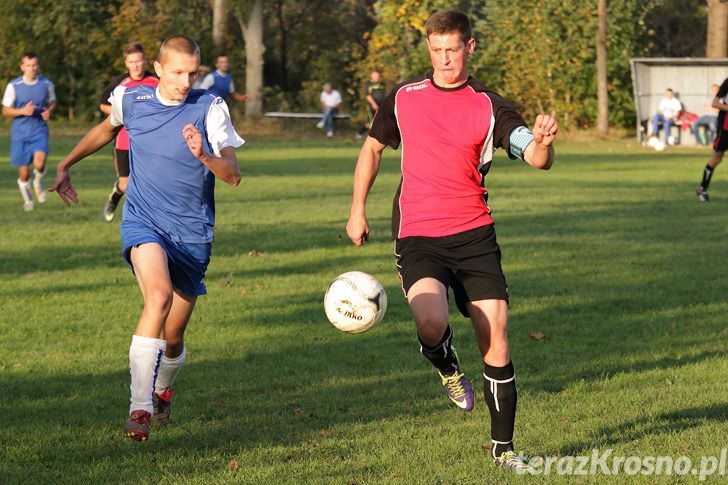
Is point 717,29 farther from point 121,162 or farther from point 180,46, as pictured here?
point 180,46

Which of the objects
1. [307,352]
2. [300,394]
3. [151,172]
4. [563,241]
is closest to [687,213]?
[563,241]

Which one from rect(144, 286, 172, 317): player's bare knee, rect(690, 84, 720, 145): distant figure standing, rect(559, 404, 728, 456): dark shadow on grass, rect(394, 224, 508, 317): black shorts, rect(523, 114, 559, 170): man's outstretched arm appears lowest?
rect(690, 84, 720, 145): distant figure standing

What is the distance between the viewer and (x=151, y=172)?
21.5 ft

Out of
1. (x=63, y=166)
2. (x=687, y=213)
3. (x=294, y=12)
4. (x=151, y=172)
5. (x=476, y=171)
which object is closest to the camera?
(x=476, y=171)

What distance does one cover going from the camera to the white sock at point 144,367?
19.6 feet

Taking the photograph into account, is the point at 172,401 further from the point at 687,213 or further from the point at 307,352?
the point at 687,213

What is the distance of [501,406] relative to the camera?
19.2 ft

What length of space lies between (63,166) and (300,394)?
6.19ft

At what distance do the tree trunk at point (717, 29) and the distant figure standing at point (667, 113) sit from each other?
4573 mm

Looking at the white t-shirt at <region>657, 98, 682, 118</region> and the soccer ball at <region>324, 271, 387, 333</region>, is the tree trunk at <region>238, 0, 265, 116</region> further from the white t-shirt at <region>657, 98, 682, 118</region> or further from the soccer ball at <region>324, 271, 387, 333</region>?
the soccer ball at <region>324, 271, 387, 333</region>

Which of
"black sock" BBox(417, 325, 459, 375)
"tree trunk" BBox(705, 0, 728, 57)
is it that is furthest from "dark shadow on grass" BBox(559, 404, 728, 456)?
"tree trunk" BBox(705, 0, 728, 57)

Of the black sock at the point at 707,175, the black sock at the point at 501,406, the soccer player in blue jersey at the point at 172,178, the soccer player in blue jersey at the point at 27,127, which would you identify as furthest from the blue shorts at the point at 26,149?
the black sock at the point at 501,406

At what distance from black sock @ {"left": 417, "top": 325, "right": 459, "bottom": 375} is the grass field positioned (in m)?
0.35

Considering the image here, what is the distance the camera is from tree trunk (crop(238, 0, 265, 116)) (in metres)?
43.0
